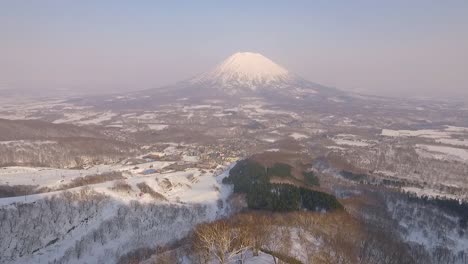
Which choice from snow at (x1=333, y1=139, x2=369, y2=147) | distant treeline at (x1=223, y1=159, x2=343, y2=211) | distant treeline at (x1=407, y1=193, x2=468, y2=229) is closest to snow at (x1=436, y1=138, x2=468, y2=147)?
snow at (x1=333, y1=139, x2=369, y2=147)

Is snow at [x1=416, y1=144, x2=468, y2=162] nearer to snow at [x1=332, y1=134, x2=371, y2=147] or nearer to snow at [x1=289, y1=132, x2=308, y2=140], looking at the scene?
snow at [x1=332, y1=134, x2=371, y2=147]

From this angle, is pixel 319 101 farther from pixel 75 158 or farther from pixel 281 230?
pixel 281 230

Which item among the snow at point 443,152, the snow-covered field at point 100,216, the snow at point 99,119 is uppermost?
the snow-covered field at point 100,216

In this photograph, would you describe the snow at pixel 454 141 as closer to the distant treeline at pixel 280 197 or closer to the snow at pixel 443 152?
the snow at pixel 443 152

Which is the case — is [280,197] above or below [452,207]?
above

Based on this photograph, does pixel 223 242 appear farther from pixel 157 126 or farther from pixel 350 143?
pixel 157 126

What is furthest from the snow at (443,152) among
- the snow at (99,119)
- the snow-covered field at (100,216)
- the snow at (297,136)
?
the snow at (99,119)

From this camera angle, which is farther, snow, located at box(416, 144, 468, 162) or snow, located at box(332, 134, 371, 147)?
snow, located at box(332, 134, 371, 147)

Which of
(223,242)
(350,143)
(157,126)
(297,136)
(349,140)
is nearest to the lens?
(223,242)

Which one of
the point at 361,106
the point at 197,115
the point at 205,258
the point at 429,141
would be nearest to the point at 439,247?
the point at 205,258

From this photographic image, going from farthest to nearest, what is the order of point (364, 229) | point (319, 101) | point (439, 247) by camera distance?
point (319, 101) → point (439, 247) → point (364, 229)

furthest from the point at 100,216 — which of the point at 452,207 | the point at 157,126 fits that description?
the point at 157,126
